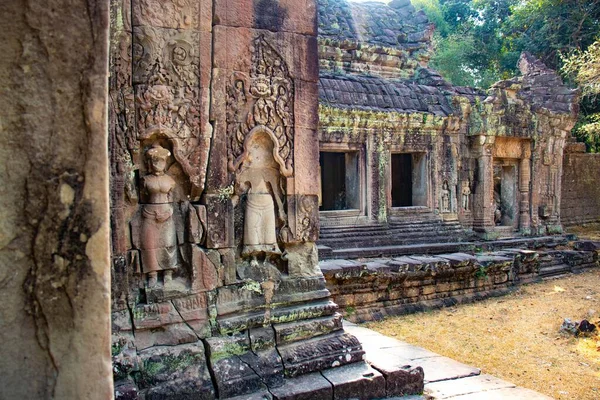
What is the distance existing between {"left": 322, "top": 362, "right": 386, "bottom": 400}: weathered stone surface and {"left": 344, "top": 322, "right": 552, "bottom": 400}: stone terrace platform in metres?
0.19

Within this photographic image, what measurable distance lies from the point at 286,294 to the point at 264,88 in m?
1.61

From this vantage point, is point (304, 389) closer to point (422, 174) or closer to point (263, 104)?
point (263, 104)

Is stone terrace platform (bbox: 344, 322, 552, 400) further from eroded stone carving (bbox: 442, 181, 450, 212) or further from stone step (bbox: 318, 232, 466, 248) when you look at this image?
eroded stone carving (bbox: 442, 181, 450, 212)

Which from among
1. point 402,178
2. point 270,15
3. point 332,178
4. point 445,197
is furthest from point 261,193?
point 402,178

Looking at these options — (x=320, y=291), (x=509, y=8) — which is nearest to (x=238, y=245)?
(x=320, y=291)

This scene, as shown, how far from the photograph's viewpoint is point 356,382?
3.66m

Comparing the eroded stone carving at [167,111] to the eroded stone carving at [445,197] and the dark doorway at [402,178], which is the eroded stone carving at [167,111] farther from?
the dark doorway at [402,178]

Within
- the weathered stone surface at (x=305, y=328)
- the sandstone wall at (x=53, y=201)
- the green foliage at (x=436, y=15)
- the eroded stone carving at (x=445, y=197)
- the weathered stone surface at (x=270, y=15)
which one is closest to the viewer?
the sandstone wall at (x=53, y=201)

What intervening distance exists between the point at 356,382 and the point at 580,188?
16.2m

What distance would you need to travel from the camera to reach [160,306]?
3449mm

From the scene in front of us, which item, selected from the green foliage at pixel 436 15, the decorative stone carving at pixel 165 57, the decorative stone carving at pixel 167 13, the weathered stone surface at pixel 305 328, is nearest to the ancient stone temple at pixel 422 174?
the weathered stone surface at pixel 305 328

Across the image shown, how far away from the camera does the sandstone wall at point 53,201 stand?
4.61 ft

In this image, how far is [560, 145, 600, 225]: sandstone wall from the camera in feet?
54.3

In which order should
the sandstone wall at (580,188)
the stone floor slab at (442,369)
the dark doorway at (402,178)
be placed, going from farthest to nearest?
the sandstone wall at (580,188)
the dark doorway at (402,178)
the stone floor slab at (442,369)
